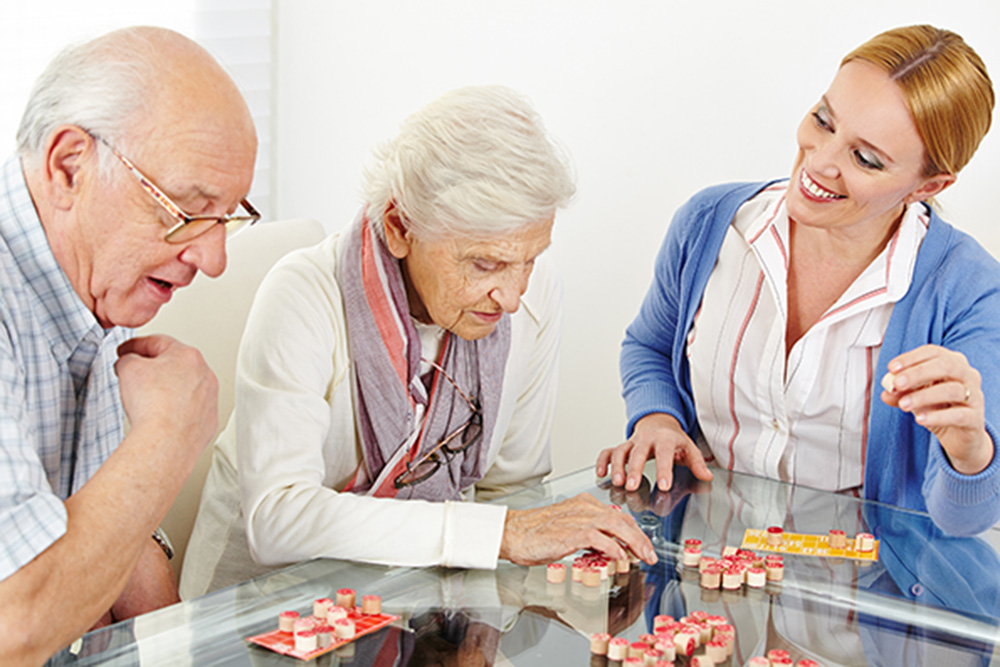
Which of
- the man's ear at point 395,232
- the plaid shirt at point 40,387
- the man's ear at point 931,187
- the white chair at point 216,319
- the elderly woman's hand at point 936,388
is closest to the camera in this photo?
the plaid shirt at point 40,387

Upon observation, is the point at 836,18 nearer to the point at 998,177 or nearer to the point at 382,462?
the point at 998,177

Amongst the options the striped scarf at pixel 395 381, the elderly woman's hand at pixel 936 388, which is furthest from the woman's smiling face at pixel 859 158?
the striped scarf at pixel 395 381

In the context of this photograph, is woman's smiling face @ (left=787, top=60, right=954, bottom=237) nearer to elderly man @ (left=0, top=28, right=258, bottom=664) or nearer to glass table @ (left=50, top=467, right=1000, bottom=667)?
glass table @ (left=50, top=467, right=1000, bottom=667)

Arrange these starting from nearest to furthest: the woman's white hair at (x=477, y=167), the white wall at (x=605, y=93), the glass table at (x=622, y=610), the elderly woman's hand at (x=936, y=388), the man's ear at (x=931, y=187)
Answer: the glass table at (x=622, y=610)
the elderly woman's hand at (x=936, y=388)
the woman's white hair at (x=477, y=167)
the man's ear at (x=931, y=187)
the white wall at (x=605, y=93)

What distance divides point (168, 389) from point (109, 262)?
161 millimetres

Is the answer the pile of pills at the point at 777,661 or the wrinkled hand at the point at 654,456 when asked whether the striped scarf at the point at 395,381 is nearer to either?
the wrinkled hand at the point at 654,456

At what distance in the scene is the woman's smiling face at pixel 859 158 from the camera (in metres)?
1.68

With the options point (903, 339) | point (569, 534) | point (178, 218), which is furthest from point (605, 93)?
point (178, 218)

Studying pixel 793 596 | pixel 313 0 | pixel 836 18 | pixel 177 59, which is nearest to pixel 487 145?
pixel 177 59

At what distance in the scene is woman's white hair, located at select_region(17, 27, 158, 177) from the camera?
42.1 inches

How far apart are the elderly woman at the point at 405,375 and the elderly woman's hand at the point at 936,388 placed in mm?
432

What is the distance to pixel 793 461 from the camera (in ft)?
6.05

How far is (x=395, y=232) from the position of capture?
1.61 metres

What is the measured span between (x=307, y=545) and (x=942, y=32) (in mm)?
1373
